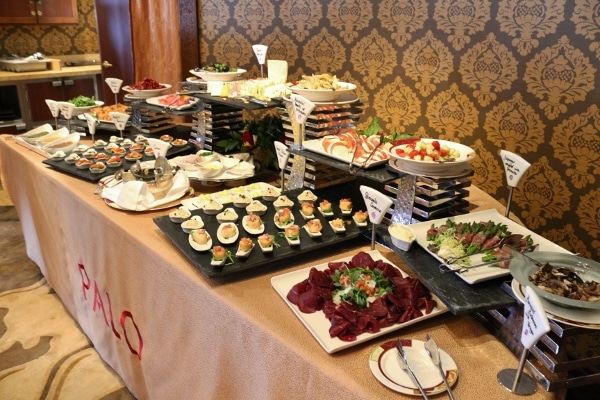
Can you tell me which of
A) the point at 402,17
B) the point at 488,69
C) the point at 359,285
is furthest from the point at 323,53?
the point at 359,285

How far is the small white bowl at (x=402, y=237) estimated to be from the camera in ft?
3.95

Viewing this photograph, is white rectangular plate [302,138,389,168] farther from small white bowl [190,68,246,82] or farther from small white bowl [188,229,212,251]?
small white bowl [190,68,246,82]

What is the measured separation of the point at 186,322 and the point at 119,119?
4.44 feet

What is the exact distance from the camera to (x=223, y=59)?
10.3 ft

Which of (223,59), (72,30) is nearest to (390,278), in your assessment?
(223,59)

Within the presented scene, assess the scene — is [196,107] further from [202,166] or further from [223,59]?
[223,59]

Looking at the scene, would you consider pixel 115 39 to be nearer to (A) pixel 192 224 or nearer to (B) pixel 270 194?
(B) pixel 270 194

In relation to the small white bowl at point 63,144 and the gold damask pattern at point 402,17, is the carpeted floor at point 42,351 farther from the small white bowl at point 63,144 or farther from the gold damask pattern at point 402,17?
the gold damask pattern at point 402,17

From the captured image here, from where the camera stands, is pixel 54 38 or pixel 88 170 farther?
pixel 54 38

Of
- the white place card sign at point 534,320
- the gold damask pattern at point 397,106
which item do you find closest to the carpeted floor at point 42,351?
the white place card sign at point 534,320

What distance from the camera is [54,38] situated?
203 inches

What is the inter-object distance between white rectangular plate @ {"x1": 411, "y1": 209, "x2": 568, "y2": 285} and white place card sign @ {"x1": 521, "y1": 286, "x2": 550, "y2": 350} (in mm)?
242

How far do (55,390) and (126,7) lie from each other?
3079mm

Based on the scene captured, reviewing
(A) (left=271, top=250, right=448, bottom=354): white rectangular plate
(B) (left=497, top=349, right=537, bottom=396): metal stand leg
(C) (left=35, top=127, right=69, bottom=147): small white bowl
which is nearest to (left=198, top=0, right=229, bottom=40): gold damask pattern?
(C) (left=35, top=127, right=69, bottom=147): small white bowl
